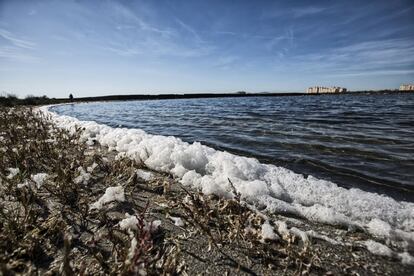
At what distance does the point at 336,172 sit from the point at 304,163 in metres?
0.68

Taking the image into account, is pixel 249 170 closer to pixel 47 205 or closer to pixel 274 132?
pixel 47 205

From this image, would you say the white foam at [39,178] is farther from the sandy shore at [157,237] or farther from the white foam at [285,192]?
the white foam at [285,192]

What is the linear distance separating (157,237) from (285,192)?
179 cm

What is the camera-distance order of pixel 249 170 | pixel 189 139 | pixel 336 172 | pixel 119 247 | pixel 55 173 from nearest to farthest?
pixel 119 247, pixel 55 173, pixel 249 170, pixel 336 172, pixel 189 139

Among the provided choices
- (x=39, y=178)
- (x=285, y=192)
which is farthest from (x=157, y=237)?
(x=39, y=178)

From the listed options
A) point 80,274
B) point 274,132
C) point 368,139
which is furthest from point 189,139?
point 80,274

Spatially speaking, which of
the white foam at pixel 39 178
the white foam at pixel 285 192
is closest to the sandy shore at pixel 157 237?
the white foam at pixel 39 178

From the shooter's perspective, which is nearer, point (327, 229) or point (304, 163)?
point (327, 229)

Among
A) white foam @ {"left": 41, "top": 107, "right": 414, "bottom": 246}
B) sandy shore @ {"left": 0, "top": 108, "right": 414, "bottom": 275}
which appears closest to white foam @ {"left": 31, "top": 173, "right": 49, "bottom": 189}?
sandy shore @ {"left": 0, "top": 108, "right": 414, "bottom": 275}

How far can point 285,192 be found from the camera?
3.12 meters

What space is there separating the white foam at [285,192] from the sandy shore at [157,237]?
183 mm

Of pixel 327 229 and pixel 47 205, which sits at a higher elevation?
pixel 47 205

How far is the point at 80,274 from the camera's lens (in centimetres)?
152

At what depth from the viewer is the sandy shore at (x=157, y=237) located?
5.82 ft
